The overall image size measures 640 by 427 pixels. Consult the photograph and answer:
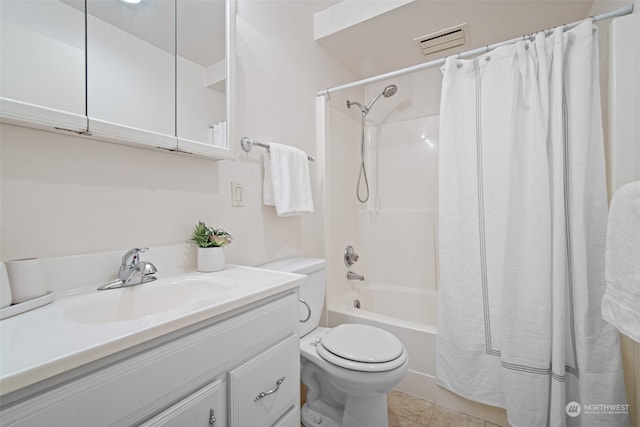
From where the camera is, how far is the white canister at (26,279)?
2.14 ft

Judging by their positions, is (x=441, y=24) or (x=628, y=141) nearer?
(x=628, y=141)

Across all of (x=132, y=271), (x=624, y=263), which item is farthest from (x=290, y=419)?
(x=624, y=263)

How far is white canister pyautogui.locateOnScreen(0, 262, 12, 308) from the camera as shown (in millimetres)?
612

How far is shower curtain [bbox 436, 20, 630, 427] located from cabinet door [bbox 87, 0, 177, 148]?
133 cm

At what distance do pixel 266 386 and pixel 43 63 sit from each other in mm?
1105

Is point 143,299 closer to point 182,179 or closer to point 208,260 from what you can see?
point 208,260

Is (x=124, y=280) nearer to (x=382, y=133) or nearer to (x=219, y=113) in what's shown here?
(x=219, y=113)

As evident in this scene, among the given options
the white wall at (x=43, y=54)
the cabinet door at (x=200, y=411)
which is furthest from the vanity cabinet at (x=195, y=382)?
the white wall at (x=43, y=54)

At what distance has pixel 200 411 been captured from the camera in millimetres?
649

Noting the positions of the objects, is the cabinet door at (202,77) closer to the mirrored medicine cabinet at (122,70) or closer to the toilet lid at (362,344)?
the mirrored medicine cabinet at (122,70)

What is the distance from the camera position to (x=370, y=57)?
210cm

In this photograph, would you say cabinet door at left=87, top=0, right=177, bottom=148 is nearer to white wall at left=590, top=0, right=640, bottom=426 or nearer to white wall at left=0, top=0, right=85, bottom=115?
white wall at left=0, top=0, right=85, bottom=115

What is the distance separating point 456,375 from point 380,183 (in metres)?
1.49

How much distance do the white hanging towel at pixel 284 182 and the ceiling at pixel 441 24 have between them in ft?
3.20
